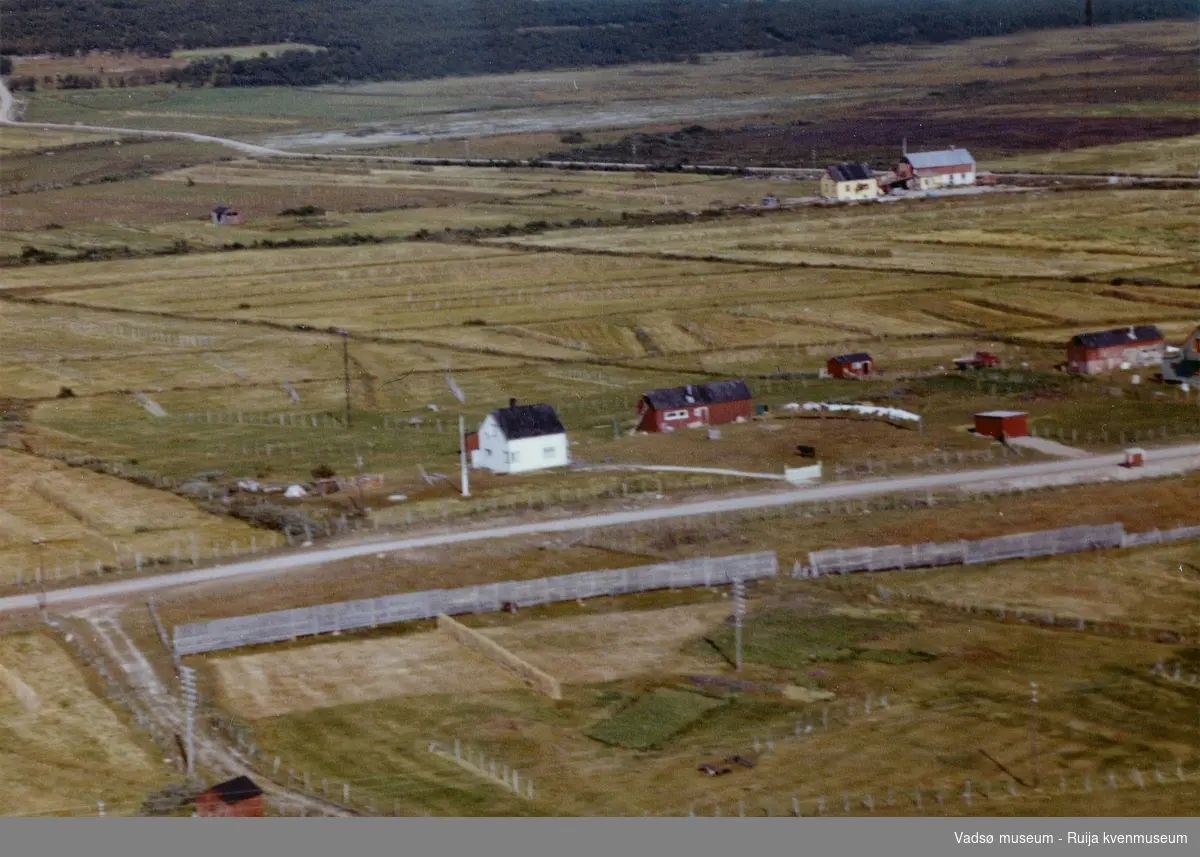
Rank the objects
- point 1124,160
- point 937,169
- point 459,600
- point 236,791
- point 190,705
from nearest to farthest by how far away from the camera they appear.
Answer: point 236,791 < point 190,705 < point 459,600 < point 937,169 < point 1124,160

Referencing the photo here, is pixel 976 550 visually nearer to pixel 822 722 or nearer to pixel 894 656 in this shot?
pixel 894 656

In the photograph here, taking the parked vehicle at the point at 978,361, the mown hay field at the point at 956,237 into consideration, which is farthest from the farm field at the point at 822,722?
the mown hay field at the point at 956,237

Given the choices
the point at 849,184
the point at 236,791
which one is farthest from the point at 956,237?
the point at 236,791

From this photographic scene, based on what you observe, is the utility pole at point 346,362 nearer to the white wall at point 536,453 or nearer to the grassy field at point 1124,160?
the white wall at point 536,453

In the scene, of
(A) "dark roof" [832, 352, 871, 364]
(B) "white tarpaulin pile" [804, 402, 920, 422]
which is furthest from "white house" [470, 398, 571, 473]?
(A) "dark roof" [832, 352, 871, 364]

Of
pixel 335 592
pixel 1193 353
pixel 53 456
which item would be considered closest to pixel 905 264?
pixel 1193 353

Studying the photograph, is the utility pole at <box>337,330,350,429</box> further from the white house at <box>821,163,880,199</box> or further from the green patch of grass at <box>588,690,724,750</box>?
the white house at <box>821,163,880,199</box>
